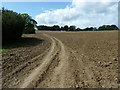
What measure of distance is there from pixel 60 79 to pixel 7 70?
1976 millimetres

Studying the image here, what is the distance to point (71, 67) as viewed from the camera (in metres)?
3.87

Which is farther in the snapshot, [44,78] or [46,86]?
[44,78]

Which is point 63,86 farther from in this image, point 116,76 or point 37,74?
point 116,76

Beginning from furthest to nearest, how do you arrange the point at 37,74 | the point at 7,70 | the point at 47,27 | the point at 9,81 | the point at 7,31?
the point at 47,27, the point at 7,31, the point at 7,70, the point at 37,74, the point at 9,81

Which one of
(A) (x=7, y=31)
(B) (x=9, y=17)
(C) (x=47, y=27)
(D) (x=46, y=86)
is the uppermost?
(C) (x=47, y=27)

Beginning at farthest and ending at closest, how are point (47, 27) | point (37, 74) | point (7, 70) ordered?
point (47, 27), point (7, 70), point (37, 74)

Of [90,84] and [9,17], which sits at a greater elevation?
[9,17]

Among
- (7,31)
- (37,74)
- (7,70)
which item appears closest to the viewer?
(37,74)

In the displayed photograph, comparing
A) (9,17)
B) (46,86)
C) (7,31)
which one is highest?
(9,17)

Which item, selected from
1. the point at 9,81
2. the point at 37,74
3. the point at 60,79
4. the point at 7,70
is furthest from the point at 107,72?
the point at 7,70

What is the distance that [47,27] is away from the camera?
252 feet

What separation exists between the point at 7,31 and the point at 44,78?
9594 millimetres

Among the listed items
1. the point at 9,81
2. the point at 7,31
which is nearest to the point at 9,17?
the point at 7,31

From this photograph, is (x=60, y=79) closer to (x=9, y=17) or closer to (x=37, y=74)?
(x=37, y=74)
